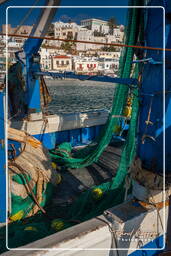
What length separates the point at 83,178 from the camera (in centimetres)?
688

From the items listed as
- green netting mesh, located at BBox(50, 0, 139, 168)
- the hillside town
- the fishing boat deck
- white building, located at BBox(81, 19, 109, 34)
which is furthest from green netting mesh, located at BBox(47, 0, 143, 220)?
white building, located at BBox(81, 19, 109, 34)

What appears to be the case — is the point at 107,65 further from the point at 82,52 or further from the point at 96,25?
the point at 96,25

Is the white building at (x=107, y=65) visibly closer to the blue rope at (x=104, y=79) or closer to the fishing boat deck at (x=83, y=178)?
the blue rope at (x=104, y=79)

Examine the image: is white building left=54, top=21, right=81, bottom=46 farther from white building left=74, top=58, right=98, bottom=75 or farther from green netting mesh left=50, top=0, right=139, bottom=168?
green netting mesh left=50, top=0, right=139, bottom=168

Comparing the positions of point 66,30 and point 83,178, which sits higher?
point 66,30

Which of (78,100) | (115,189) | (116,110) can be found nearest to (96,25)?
(78,100)

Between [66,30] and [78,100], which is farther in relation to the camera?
[66,30]

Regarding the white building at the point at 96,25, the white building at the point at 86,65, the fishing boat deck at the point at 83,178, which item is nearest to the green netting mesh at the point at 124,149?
the fishing boat deck at the point at 83,178

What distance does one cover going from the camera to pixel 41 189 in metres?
5.30

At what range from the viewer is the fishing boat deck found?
594 centimetres

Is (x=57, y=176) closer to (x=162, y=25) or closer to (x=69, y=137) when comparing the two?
(x=69, y=137)

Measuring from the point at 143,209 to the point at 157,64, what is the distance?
2.35 m

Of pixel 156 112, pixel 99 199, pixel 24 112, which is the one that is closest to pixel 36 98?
pixel 24 112

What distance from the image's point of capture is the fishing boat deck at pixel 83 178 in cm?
594
